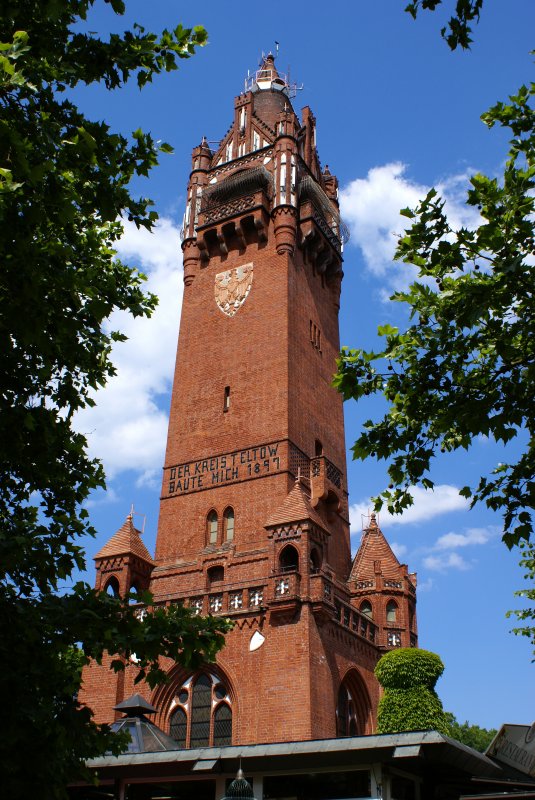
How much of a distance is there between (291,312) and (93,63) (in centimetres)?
2358

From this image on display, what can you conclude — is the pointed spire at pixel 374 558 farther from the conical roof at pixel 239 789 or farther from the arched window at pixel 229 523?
the conical roof at pixel 239 789

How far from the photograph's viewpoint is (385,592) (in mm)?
30266

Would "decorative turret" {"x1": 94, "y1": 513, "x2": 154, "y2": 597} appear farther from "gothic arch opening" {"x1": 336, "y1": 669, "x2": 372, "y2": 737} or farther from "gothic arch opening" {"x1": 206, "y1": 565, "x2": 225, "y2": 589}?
"gothic arch opening" {"x1": 336, "y1": 669, "x2": 372, "y2": 737}

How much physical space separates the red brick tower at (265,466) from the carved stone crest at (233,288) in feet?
0.20

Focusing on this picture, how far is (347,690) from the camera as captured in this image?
88.8ft

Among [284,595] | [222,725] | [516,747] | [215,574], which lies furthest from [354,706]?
[516,747]

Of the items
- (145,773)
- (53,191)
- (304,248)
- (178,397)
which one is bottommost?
(145,773)

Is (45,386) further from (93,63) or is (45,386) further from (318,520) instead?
(318,520)

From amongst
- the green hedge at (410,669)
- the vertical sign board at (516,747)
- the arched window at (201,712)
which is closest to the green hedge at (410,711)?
the green hedge at (410,669)

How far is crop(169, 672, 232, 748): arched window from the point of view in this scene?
82.2 feet

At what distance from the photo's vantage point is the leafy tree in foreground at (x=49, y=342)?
856cm

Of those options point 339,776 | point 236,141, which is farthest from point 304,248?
point 339,776

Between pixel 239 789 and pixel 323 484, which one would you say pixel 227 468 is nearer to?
pixel 323 484

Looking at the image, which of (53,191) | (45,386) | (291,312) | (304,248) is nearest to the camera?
(53,191)
